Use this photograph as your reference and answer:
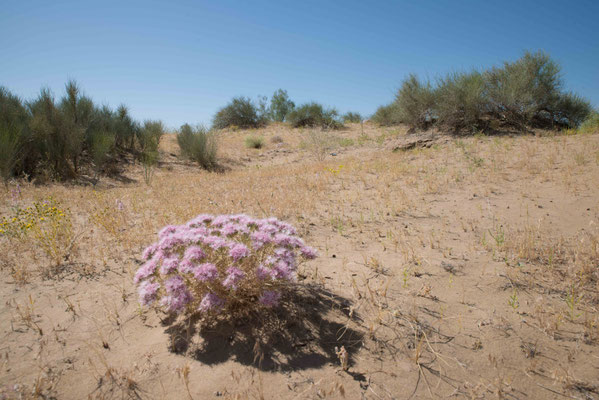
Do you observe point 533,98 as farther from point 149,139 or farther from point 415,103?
point 149,139

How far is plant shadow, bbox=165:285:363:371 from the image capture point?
2.07m

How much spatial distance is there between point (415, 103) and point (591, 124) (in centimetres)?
646

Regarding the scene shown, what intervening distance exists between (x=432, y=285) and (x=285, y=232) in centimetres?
159

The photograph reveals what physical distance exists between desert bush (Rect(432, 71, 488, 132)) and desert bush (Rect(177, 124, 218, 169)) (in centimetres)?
1022

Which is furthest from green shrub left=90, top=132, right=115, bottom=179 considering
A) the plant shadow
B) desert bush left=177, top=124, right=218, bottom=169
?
the plant shadow

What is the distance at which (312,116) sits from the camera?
23.0 meters

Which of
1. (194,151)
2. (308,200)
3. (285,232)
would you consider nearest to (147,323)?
(285,232)

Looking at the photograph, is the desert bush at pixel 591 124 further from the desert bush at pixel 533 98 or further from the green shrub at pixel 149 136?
the green shrub at pixel 149 136

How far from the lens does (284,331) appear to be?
2324 millimetres

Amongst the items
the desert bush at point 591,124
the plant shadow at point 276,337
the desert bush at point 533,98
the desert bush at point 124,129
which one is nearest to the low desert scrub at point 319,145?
the desert bush at point 533,98

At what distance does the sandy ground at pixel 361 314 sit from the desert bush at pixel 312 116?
17.9m

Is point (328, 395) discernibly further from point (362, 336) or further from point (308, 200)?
point (308, 200)

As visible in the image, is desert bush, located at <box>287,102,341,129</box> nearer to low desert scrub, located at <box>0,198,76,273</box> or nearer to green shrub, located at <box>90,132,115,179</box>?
green shrub, located at <box>90,132,115,179</box>

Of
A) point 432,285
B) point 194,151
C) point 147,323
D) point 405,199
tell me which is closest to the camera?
point 147,323
